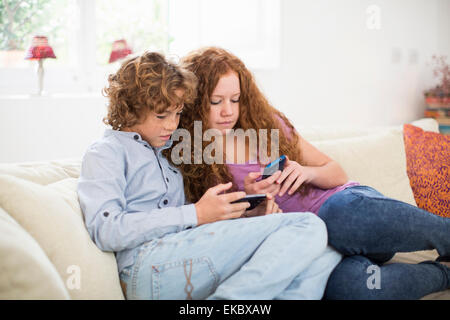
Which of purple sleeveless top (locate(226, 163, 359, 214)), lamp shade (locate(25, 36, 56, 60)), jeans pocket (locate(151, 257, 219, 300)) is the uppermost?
lamp shade (locate(25, 36, 56, 60))

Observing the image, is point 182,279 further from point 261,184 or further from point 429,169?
point 429,169

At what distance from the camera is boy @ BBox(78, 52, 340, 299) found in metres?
1.04

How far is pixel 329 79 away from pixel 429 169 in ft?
3.77

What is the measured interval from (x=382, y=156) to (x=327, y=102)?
1016mm

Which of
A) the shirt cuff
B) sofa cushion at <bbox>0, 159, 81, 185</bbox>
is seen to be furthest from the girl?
sofa cushion at <bbox>0, 159, 81, 185</bbox>

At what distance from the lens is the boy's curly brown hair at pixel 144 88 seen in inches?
49.5

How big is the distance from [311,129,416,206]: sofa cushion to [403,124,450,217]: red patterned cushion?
1.3 inches

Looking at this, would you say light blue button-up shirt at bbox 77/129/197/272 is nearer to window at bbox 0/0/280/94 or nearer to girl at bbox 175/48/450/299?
girl at bbox 175/48/450/299

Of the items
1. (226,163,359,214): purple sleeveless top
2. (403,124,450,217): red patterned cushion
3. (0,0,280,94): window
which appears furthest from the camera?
(0,0,280,94): window

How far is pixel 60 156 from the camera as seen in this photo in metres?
2.10

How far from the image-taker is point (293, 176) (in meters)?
1.42

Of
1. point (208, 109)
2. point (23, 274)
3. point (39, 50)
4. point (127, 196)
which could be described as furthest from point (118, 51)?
point (23, 274)
